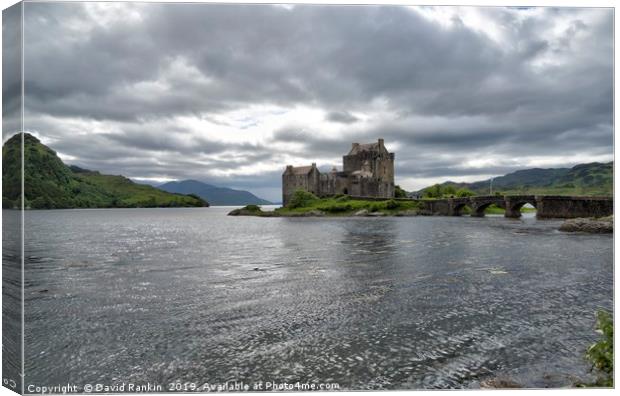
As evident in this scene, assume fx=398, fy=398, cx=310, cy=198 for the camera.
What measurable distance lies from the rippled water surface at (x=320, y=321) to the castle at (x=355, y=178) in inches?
3882

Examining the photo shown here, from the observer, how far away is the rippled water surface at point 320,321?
27.5ft

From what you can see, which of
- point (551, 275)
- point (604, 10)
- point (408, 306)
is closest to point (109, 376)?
point (408, 306)

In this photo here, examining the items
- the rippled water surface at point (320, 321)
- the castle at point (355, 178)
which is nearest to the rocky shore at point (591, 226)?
the rippled water surface at point (320, 321)

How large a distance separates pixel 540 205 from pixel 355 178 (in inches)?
2293

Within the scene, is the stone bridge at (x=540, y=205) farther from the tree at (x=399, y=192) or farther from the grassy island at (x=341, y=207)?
the tree at (x=399, y=192)

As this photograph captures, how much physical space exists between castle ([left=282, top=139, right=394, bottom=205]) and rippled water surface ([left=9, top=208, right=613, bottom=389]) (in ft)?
324

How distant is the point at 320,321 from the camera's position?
38.2ft

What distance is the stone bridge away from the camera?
192ft

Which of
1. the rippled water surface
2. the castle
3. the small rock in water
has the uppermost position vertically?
the castle

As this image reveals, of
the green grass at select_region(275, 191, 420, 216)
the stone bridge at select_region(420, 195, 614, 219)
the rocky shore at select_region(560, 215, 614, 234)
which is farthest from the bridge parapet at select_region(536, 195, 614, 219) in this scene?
the green grass at select_region(275, 191, 420, 216)

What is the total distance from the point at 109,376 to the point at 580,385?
9.28 m

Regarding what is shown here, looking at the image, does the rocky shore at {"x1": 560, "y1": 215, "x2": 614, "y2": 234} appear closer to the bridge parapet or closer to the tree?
the bridge parapet

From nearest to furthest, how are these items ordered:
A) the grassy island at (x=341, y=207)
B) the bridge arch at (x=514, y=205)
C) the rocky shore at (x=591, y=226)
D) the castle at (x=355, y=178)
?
the rocky shore at (x=591, y=226)
the bridge arch at (x=514, y=205)
the grassy island at (x=341, y=207)
the castle at (x=355, y=178)

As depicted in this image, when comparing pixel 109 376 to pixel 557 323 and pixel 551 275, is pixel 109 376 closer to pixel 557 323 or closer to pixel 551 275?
pixel 557 323
